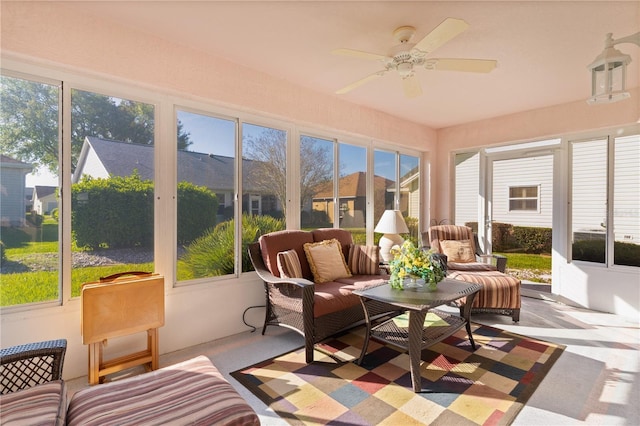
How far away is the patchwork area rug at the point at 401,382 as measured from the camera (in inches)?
76.0

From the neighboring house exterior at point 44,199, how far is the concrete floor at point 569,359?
1.31 m

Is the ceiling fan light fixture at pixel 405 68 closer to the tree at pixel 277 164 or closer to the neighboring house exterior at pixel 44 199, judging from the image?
the tree at pixel 277 164

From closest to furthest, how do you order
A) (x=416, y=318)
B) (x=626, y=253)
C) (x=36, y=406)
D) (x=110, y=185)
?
(x=36, y=406), (x=416, y=318), (x=110, y=185), (x=626, y=253)

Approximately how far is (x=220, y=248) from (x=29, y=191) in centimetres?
155

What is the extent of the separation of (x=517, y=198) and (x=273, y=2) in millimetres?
4496

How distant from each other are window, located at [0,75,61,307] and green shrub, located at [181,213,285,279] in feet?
3.32

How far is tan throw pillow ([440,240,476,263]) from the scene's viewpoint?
440 cm

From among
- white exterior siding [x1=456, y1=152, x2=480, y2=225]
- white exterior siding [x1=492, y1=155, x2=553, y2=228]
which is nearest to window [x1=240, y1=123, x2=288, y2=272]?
white exterior siding [x1=456, y1=152, x2=480, y2=225]

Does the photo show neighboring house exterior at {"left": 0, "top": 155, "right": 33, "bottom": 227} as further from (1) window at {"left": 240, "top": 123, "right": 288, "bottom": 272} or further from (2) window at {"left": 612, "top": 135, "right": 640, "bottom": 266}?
(2) window at {"left": 612, "top": 135, "right": 640, "bottom": 266}

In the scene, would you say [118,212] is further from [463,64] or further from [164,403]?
[463,64]

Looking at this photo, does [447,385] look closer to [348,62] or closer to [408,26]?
[408,26]

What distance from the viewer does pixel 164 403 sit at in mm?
1385

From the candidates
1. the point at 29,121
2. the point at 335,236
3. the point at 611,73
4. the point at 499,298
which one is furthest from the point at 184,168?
the point at 499,298

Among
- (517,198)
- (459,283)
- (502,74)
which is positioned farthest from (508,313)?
(502,74)
